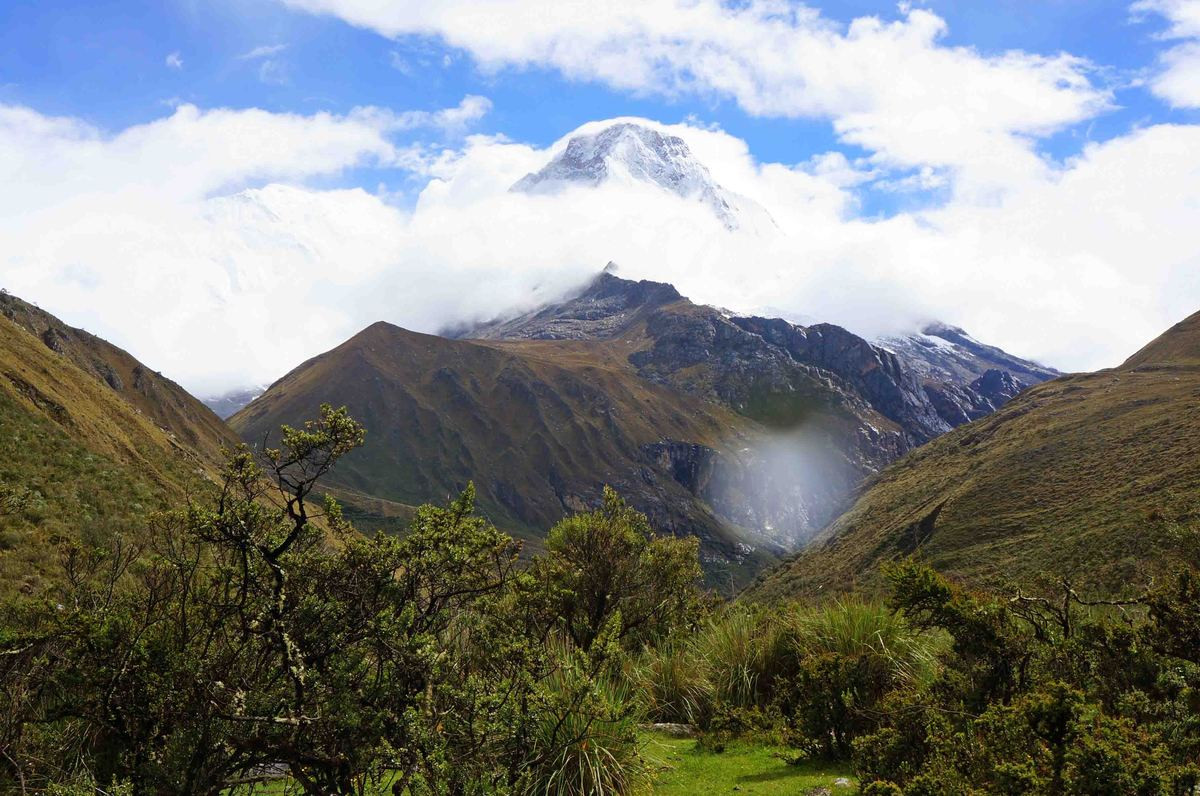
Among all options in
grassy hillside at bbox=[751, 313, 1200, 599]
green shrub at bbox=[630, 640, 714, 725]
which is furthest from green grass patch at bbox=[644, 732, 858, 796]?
grassy hillside at bbox=[751, 313, 1200, 599]

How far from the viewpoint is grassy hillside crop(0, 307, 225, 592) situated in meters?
24.5

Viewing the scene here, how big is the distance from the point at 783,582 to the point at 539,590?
299 ft

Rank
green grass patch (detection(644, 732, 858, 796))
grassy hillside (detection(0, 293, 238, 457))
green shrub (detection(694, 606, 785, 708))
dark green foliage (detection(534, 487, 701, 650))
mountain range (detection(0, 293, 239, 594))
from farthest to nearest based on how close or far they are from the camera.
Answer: grassy hillside (detection(0, 293, 238, 457)), mountain range (detection(0, 293, 239, 594)), dark green foliage (detection(534, 487, 701, 650)), green shrub (detection(694, 606, 785, 708)), green grass patch (detection(644, 732, 858, 796))

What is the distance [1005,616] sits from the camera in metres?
8.52

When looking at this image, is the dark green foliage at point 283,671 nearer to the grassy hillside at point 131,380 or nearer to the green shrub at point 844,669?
the green shrub at point 844,669

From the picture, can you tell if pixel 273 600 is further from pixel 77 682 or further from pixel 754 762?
pixel 754 762

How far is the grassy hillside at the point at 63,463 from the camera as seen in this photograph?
24500 mm

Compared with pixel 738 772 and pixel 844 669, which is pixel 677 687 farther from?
pixel 844 669

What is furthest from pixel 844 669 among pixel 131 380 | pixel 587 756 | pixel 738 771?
pixel 131 380

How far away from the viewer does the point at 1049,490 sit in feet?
224

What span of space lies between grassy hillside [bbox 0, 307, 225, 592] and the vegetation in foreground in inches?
146

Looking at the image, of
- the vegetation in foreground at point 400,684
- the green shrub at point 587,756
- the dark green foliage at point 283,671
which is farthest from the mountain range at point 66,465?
the green shrub at point 587,756

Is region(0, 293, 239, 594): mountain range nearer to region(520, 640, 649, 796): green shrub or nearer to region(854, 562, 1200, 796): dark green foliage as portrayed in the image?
region(520, 640, 649, 796): green shrub

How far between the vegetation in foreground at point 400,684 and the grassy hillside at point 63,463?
372 cm
